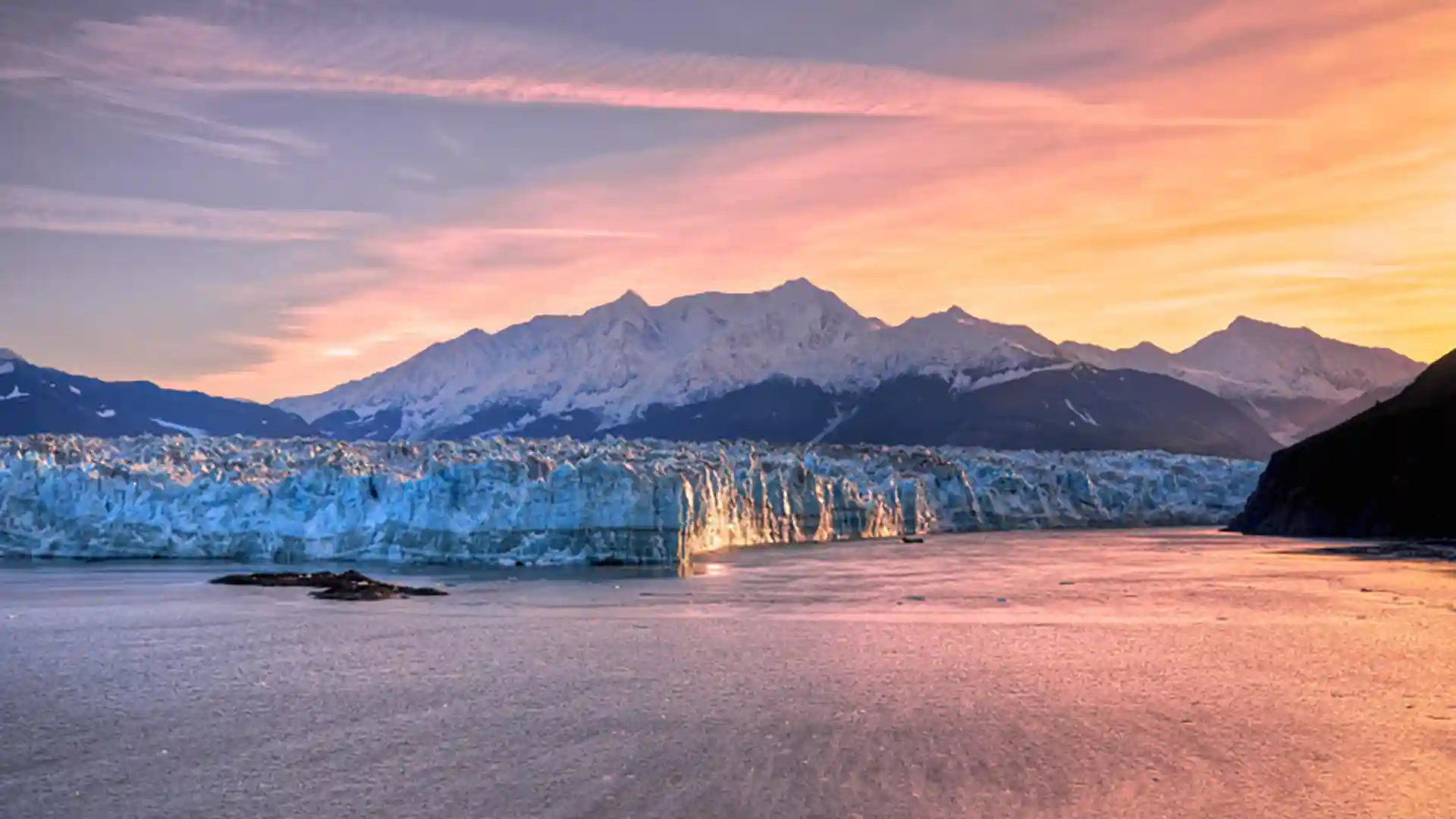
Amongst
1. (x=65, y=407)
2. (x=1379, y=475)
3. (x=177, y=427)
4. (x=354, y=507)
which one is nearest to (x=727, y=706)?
(x=354, y=507)

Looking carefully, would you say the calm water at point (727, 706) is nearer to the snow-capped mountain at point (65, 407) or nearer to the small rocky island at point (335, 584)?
the small rocky island at point (335, 584)

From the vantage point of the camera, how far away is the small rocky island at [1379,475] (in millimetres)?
49062

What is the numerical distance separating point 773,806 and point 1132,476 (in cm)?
7461

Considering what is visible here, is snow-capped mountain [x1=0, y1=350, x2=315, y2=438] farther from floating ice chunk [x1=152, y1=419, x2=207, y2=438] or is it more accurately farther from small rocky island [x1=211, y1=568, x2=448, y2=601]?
small rocky island [x1=211, y1=568, x2=448, y2=601]

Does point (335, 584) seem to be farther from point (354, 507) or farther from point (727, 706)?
point (727, 706)

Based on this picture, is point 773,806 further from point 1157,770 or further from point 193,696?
point 193,696

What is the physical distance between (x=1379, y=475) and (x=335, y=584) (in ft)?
141

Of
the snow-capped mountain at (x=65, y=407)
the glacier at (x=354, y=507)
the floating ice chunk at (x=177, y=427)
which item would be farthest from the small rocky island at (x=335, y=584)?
the floating ice chunk at (x=177, y=427)

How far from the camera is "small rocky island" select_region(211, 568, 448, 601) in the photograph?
2822 cm

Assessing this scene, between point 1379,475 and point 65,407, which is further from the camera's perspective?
point 65,407

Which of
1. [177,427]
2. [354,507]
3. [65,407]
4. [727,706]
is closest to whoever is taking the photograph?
[727,706]

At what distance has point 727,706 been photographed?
14906 millimetres

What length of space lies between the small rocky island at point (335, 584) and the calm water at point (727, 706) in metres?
1.17

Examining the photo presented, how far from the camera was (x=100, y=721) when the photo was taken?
13828 millimetres
